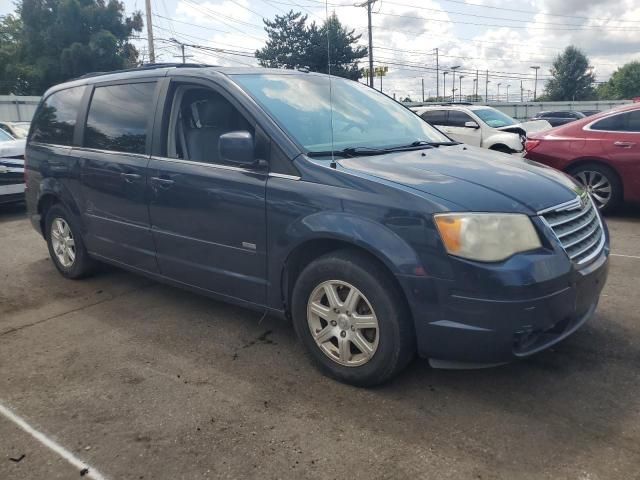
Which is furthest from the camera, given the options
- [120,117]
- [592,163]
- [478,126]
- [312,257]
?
[478,126]

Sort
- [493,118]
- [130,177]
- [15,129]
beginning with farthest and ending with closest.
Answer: [493,118]
[15,129]
[130,177]

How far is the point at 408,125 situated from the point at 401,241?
165 centimetres

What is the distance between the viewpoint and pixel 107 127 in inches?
181

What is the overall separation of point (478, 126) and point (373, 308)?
10194mm

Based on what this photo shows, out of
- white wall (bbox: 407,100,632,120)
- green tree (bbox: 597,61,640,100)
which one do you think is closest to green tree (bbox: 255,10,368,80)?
white wall (bbox: 407,100,632,120)

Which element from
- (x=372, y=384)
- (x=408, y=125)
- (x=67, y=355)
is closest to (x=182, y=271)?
(x=67, y=355)

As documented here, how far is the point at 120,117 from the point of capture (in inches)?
176

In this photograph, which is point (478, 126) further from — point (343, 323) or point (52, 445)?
point (52, 445)

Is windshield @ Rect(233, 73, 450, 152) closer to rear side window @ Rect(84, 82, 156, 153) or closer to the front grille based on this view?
rear side window @ Rect(84, 82, 156, 153)

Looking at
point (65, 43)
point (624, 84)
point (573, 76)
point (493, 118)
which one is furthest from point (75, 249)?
point (624, 84)

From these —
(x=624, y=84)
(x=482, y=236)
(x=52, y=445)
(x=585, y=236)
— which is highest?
(x=624, y=84)

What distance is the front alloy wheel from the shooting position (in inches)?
120

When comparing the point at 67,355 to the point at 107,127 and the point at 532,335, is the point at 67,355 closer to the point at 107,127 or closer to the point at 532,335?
the point at 107,127

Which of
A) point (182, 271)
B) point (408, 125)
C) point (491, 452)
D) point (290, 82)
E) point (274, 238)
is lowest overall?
point (491, 452)
